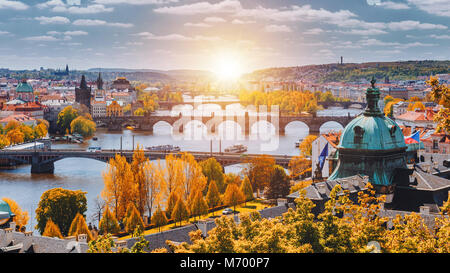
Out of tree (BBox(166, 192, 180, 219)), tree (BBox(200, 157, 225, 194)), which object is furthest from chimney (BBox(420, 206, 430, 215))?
tree (BBox(200, 157, 225, 194))

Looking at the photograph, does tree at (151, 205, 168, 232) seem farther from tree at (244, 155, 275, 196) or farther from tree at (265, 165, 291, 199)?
tree at (244, 155, 275, 196)

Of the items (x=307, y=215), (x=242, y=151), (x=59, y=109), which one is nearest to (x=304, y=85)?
(x=59, y=109)

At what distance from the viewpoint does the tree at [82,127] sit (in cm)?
5222

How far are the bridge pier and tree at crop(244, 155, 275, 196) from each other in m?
12.7

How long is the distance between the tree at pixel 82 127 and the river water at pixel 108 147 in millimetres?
987

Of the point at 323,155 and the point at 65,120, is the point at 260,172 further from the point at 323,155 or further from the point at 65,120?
the point at 65,120

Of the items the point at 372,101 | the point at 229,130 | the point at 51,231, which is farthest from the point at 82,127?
the point at 372,101

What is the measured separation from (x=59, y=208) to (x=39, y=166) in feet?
50.5

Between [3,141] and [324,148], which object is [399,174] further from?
[3,141]

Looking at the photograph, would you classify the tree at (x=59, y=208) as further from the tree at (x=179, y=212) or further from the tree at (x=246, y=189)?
the tree at (x=246, y=189)

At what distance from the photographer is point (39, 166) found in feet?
111
